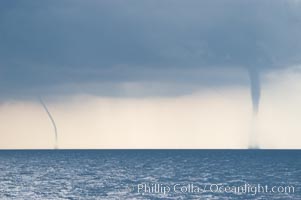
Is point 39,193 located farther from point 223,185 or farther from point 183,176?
point 183,176

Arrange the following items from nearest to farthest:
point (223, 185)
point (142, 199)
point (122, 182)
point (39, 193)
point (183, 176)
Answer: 1. point (142, 199)
2. point (39, 193)
3. point (223, 185)
4. point (122, 182)
5. point (183, 176)

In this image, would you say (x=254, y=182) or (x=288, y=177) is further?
(x=288, y=177)

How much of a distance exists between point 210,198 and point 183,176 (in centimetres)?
3799

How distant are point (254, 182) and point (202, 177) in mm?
13118

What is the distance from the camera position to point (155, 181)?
98.9 metres

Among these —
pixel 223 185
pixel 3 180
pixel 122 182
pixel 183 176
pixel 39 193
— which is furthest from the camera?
pixel 183 176

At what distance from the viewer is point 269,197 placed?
72.9m

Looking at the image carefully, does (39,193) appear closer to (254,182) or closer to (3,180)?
(3,180)

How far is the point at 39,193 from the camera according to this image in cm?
7975

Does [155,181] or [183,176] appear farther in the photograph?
[183,176]

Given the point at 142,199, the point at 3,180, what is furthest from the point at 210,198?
the point at 3,180

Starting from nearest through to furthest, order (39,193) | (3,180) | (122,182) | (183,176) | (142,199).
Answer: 1. (142,199)
2. (39,193)
3. (122,182)
4. (3,180)
5. (183,176)

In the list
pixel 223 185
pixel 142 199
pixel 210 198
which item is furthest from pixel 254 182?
pixel 142 199

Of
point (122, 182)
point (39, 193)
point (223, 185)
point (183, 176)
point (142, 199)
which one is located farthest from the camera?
point (183, 176)
